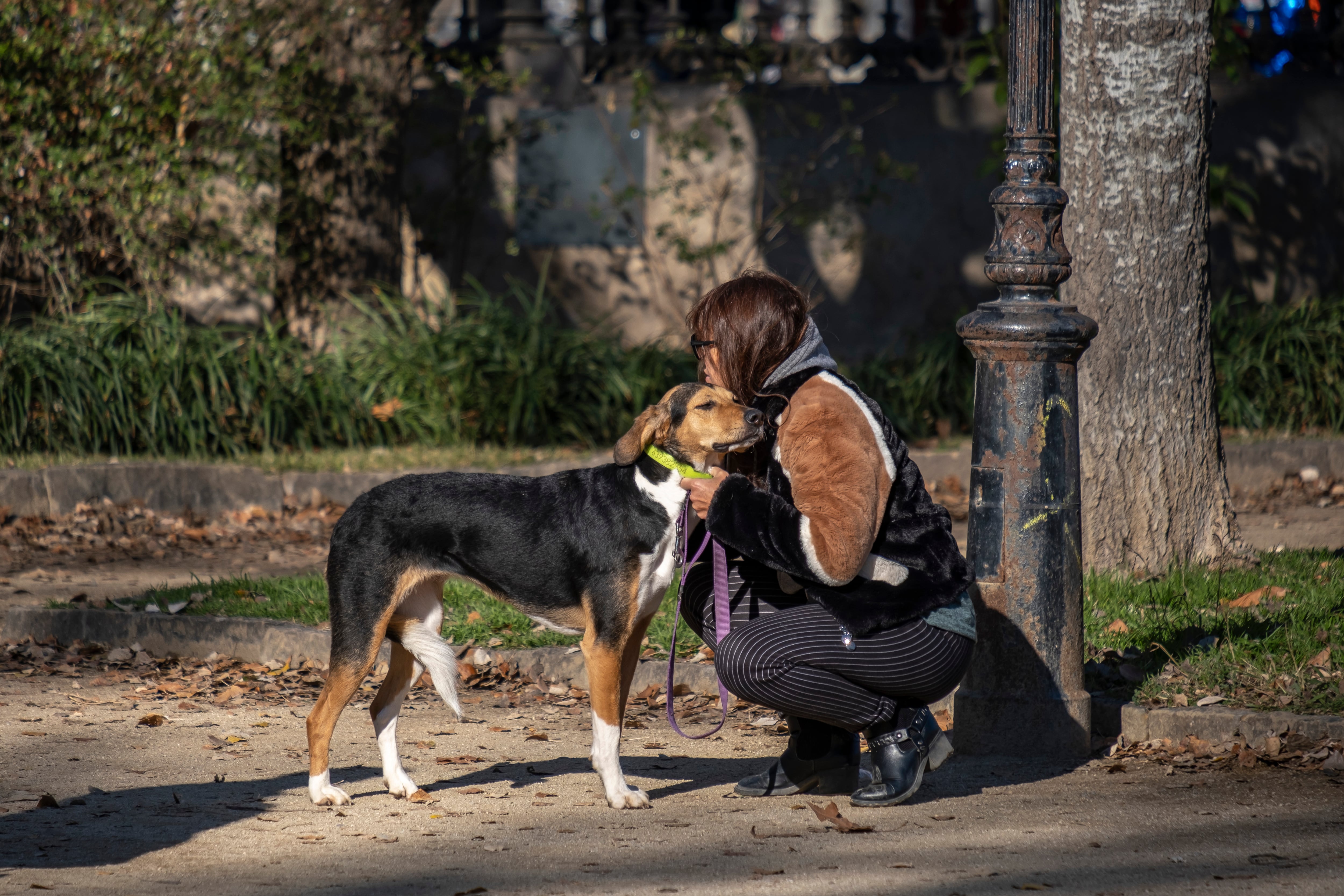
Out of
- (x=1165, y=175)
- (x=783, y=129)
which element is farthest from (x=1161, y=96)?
(x=783, y=129)

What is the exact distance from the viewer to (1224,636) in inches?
216

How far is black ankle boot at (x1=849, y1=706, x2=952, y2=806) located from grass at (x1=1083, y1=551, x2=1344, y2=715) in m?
1.05

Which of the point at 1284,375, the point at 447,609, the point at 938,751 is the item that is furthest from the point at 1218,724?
the point at 1284,375

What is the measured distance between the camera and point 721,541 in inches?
169

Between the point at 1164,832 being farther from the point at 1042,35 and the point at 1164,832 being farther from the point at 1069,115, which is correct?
the point at 1069,115

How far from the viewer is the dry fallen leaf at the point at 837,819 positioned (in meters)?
4.13

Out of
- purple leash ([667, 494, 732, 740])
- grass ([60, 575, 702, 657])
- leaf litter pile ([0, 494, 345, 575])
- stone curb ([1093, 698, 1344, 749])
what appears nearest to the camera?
purple leash ([667, 494, 732, 740])

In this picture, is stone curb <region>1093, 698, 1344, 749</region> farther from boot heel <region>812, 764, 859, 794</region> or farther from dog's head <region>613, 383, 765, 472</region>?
dog's head <region>613, 383, 765, 472</region>

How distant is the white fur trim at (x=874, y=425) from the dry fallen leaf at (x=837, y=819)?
99 cm

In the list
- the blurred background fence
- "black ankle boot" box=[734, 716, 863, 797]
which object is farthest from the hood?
the blurred background fence

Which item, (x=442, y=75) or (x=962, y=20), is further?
(x=962, y=20)

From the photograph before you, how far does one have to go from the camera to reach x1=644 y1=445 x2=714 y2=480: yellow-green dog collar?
14.2ft

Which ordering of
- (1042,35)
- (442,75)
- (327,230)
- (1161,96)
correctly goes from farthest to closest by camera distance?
(442,75) < (327,230) < (1161,96) < (1042,35)

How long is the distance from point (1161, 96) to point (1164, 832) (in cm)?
337
